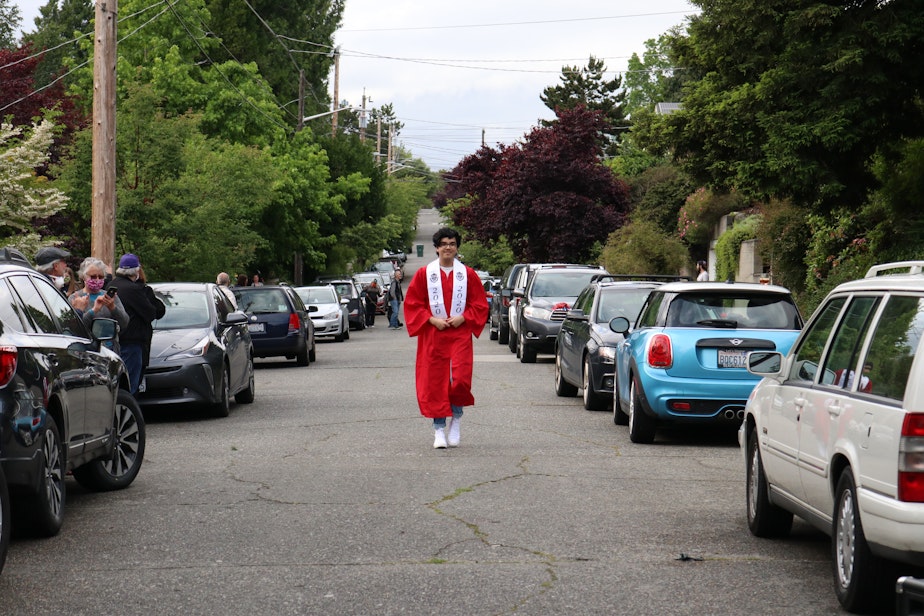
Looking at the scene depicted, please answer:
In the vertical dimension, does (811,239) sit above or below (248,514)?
above

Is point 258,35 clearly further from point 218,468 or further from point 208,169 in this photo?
point 218,468

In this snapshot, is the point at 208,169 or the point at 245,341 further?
the point at 208,169

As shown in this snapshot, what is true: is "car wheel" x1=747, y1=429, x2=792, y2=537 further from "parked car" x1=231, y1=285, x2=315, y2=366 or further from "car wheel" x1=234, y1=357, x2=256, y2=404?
"parked car" x1=231, y1=285, x2=315, y2=366

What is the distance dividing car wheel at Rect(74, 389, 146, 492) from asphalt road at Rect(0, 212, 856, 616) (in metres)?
0.15

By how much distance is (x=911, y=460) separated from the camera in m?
5.37

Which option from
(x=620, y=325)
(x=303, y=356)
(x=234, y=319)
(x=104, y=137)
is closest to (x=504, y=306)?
(x=303, y=356)

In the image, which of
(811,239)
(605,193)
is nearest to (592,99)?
(605,193)

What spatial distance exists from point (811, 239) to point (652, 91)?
268 feet

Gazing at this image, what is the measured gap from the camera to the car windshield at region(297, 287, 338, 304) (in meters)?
34.8

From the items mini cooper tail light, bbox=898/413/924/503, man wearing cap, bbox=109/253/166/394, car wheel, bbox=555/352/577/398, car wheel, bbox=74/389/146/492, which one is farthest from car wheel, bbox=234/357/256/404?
mini cooper tail light, bbox=898/413/924/503

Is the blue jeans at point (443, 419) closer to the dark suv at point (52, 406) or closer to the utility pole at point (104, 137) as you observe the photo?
the dark suv at point (52, 406)

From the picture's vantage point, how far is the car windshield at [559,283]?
25453mm

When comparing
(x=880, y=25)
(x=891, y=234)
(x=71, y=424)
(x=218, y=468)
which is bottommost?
(x=218, y=468)

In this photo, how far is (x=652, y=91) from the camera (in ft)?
361
